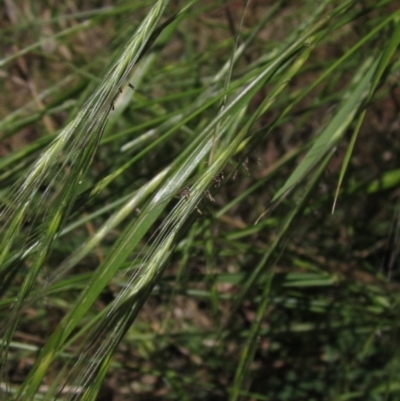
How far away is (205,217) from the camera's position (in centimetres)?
97

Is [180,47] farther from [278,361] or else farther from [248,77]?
[248,77]

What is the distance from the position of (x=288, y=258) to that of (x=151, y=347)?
1.33 feet

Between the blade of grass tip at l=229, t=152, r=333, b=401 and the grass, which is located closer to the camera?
the grass

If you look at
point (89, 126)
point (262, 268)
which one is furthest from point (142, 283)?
point (262, 268)

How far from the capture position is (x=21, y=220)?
1.87 feet

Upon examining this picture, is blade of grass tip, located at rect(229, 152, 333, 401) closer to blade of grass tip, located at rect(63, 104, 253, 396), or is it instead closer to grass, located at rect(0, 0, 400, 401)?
grass, located at rect(0, 0, 400, 401)

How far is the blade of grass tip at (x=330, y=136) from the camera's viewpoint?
0.77 m

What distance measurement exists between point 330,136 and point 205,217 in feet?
0.74

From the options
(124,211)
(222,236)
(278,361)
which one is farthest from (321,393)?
(124,211)

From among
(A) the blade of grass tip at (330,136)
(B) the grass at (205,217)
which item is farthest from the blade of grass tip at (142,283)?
(A) the blade of grass tip at (330,136)

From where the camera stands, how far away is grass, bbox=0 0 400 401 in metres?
0.58

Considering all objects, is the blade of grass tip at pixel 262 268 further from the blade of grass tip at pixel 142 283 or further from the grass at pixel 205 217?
the blade of grass tip at pixel 142 283

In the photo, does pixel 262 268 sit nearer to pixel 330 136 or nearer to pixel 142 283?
pixel 330 136

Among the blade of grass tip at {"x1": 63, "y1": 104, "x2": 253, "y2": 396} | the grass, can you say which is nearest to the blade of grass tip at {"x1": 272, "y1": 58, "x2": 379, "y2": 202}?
the grass
